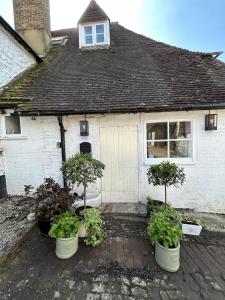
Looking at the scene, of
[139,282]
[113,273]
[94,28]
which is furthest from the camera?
[94,28]

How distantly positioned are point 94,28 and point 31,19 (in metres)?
2.93

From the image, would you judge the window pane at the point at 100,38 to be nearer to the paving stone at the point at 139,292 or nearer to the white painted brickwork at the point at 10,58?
the white painted brickwork at the point at 10,58

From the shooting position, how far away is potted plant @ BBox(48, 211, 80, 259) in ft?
12.9

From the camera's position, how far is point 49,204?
4.59 m

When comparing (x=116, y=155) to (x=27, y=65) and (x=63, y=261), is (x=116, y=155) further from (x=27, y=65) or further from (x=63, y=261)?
(x=27, y=65)

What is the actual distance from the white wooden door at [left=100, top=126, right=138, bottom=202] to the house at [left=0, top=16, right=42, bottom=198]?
127 inches

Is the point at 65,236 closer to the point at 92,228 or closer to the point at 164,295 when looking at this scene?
the point at 92,228

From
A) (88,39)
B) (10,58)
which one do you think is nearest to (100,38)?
(88,39)

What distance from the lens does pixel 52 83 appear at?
7.24 meters

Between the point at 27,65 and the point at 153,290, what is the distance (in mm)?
8874

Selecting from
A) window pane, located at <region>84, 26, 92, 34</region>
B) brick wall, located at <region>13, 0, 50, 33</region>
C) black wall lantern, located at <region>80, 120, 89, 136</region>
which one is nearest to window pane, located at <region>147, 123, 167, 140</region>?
black wall lantern, located at <region>80, 120, 89, 136</region>

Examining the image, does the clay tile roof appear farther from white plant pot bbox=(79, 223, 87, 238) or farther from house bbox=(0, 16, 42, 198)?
white plant pot bbox=(79, 223, 87, 238)

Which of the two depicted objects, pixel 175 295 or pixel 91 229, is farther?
pixel 91 229

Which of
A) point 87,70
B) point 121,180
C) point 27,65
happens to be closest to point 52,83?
point 87,70
